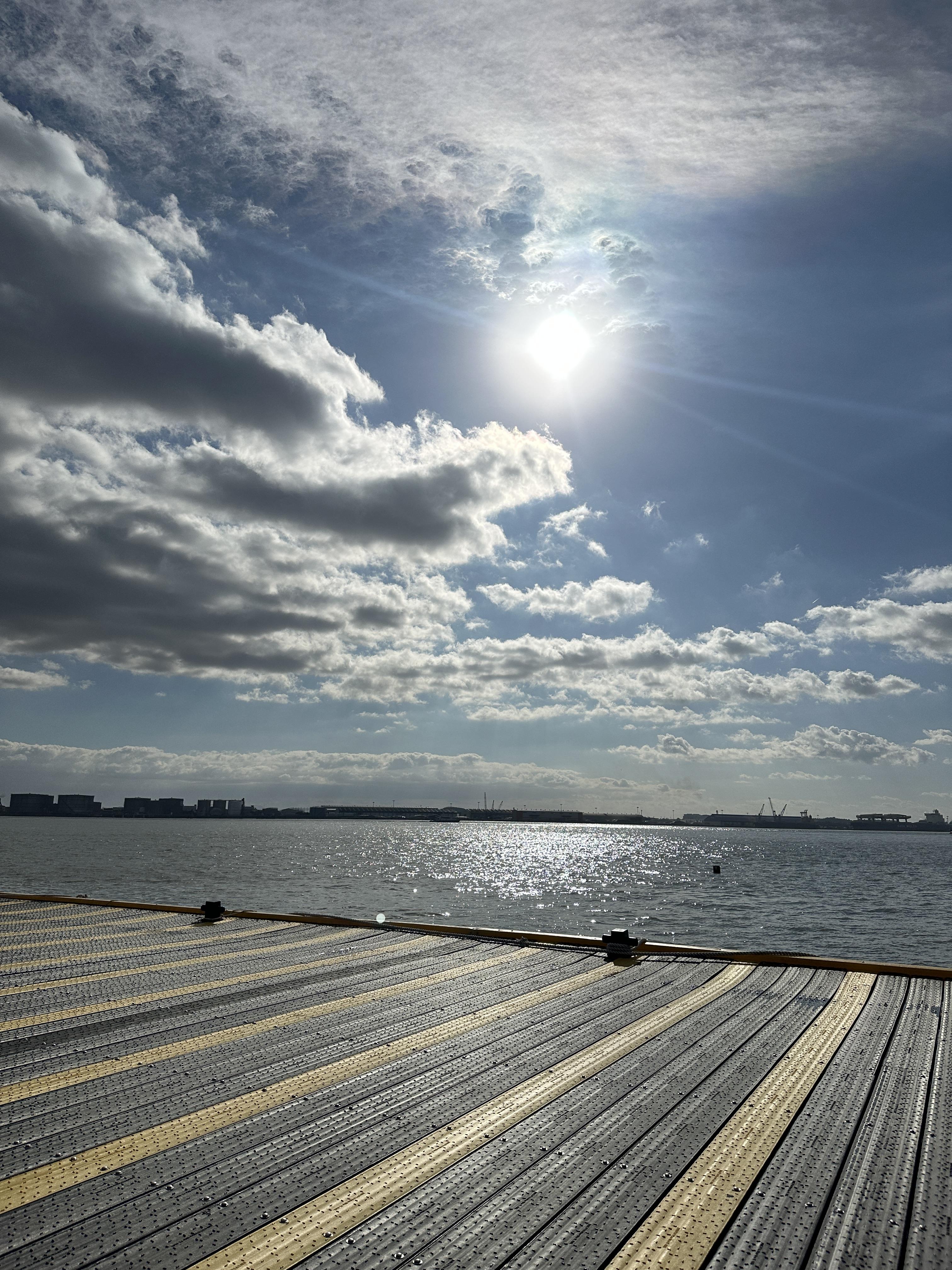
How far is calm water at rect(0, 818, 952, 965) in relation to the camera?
36312mm

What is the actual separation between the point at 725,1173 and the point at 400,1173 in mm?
1871

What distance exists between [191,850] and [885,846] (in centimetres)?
17255

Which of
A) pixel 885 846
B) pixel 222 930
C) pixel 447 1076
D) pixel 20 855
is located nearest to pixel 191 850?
pixel 20 855

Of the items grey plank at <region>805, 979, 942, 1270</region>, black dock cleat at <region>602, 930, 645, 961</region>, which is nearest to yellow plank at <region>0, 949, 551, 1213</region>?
black dock cleat at <region>602, 930, 645, 961</region>

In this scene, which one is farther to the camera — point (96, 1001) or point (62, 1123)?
point (96, 1001)

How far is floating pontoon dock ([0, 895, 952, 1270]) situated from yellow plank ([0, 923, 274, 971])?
193mm

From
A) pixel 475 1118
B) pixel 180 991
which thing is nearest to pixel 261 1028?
pixel 180 991

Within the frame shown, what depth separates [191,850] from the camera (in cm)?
11031

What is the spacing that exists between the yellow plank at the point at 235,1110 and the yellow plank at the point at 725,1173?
2.60 meters

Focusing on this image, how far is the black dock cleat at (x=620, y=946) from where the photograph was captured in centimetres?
1012

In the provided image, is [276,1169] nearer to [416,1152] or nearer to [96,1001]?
[416,1152]

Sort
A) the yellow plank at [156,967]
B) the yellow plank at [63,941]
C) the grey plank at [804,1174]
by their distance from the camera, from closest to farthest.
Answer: the grey plank at [804,1174] → the yellow plank at [156,967] → the yellow plank at [63,941]

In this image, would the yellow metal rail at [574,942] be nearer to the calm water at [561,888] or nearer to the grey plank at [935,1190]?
the grey plank at [935,1190]

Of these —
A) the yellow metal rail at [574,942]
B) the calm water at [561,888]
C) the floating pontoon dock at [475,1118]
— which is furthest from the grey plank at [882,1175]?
the calm water at [561,888]
